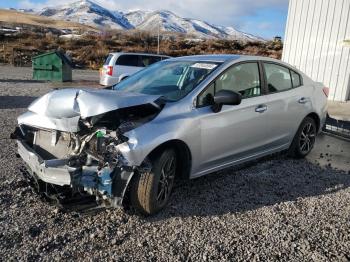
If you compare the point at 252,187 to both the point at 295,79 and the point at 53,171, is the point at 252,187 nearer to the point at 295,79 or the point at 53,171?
the point at 295,79

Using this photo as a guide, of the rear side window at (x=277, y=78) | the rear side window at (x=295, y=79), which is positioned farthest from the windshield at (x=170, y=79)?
the rear side window at (x=295, y=79)

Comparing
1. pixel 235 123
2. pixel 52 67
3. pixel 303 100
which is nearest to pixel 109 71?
pixel 52 67

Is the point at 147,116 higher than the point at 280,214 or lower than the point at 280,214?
higher

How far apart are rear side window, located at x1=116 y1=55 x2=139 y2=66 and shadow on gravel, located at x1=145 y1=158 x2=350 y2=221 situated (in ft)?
37.6

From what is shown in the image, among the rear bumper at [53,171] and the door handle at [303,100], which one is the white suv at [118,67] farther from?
the rear bumper at [53,171]

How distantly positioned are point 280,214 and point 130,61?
13624mm

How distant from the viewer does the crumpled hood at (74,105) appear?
3.67 meters

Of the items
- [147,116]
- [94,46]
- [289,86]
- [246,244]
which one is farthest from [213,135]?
[94,46]

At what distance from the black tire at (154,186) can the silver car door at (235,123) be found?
1.61 ft

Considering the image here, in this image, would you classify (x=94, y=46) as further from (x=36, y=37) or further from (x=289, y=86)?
(x=289, y=86)

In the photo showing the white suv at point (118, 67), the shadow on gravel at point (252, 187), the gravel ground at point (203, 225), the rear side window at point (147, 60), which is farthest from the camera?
the rear side window at point (147, 60)

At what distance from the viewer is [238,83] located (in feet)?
16.4

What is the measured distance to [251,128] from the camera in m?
5.02

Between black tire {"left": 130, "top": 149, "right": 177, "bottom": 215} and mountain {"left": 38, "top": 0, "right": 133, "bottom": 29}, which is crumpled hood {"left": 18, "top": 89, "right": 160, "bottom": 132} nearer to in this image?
black tire {"left": 130, "top": 149, "right": 177, "bottom": 215}
